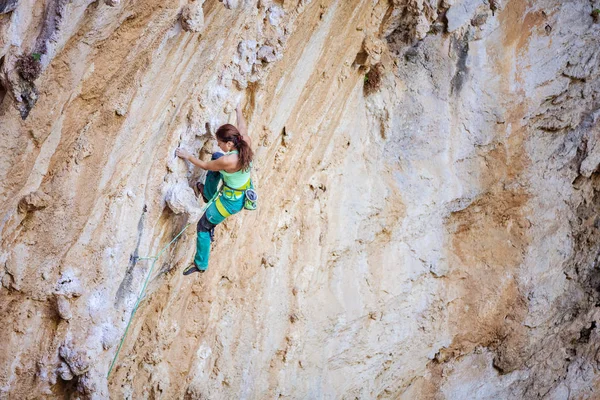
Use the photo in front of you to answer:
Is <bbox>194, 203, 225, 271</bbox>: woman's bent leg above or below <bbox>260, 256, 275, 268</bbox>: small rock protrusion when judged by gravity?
above

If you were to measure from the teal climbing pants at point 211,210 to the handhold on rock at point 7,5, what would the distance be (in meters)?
2.29

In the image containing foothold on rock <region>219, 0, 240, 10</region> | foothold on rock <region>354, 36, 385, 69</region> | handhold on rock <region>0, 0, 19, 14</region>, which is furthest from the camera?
foothold on rock <region>354, 36, 385, 69</region>

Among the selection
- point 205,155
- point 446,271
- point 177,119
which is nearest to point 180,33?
point 177,119

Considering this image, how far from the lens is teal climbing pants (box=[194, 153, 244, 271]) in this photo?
6.64m

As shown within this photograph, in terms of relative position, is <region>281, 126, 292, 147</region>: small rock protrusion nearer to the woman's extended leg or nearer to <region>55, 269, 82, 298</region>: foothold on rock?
the woman's extended leg

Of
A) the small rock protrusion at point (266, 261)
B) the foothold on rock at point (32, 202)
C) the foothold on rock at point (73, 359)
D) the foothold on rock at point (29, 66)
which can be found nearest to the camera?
the foothold on rock at point (29, 66)

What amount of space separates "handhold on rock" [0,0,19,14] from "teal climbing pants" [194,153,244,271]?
90.3 inches

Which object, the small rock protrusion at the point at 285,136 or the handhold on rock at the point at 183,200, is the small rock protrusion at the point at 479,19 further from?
the handhold on rock at the point at 183,200

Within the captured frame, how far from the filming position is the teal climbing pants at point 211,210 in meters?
6.64

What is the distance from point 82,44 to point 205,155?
1853 millimetres

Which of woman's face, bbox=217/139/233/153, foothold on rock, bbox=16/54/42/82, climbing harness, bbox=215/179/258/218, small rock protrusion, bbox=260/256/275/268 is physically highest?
foothold on rock, bbox=16/54/42/82

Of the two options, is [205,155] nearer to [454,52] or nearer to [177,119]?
[177,119]

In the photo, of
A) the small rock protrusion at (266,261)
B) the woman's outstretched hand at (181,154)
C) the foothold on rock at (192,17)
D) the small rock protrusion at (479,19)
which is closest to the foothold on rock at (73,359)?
the woman's outstretched hand at (181,154)

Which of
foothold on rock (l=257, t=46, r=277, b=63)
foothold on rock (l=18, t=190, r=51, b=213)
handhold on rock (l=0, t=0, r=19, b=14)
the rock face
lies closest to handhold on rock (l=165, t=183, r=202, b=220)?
the rock face
